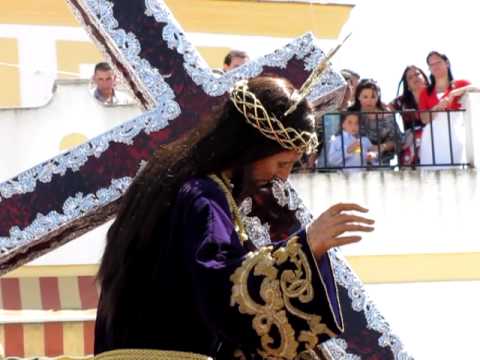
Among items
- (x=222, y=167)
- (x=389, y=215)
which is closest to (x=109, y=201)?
(x=222, y=167)

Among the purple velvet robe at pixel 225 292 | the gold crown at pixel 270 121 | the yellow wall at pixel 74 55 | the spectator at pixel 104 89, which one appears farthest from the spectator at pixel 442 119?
the purple velvet robe at pixel 225 292

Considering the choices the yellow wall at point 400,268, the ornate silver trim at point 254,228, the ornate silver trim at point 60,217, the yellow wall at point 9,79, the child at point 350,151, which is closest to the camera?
the ornate silver trim at point 254,228

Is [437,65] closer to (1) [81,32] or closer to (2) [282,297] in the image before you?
(1) [81,32]

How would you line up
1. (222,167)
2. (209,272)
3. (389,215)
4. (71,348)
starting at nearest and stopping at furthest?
(209,272), (222,167), (71,348), (389,215)

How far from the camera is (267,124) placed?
111 inches

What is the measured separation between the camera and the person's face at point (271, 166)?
2854mm

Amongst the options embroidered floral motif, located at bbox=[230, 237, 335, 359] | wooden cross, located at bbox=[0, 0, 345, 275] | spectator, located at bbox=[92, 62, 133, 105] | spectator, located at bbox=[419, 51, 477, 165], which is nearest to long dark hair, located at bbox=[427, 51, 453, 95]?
spectator, located at bbox=[419, 51, 477, 165]

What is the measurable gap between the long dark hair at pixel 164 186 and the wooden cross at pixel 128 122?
1.94 ft

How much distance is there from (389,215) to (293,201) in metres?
4.76

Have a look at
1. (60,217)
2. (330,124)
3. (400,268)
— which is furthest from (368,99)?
(60,217)

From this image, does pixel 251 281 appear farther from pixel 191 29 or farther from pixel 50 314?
pixel 191 29

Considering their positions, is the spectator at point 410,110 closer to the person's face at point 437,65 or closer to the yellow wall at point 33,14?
the person's face at point 437,65

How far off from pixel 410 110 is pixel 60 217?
4.83 meters

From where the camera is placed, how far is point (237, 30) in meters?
12.3
